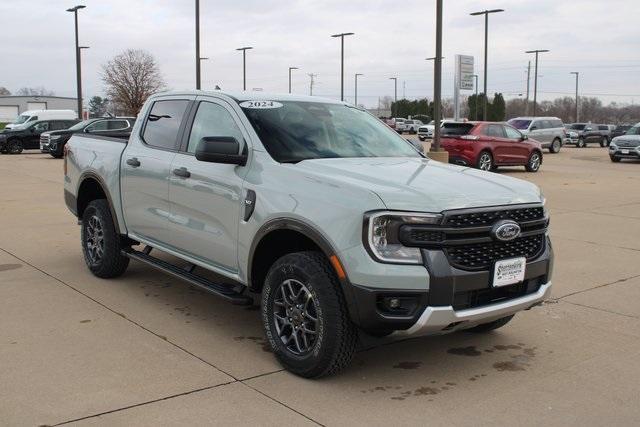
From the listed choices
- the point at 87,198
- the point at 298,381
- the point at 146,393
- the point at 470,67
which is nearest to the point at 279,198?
the point at 298,381

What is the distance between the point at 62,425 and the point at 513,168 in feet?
72.9

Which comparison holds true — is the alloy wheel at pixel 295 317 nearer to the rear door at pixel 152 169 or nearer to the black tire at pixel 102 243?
the rear door at pixel 152 169

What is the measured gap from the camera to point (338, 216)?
12.8 feet

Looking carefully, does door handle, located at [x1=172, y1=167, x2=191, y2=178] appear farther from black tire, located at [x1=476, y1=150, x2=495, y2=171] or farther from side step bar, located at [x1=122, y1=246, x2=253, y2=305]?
black tire, located at [x1=476, y1=150, x2=495, y2=171]

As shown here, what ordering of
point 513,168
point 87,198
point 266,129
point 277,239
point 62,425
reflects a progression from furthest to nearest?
point 513,168, point 87,198, point 266,129, point 277,239, point 62,425

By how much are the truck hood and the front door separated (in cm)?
63

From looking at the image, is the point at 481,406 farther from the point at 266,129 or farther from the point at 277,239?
the point at 266,129

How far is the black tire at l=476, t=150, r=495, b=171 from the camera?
792 inches

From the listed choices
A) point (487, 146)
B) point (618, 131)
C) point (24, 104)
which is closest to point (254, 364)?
point (487, 146)

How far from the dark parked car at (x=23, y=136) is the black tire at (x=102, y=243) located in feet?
83.4

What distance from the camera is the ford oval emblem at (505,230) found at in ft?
13.0

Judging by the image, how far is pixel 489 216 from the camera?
3996 mm

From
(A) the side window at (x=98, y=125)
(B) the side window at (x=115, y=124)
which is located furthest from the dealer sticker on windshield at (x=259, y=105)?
(A) the side window at (x=98, y=125)

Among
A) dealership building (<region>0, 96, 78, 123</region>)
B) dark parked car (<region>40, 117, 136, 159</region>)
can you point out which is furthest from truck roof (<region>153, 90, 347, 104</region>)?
dealership building (<region>0, 96, 78, 123</region>)
